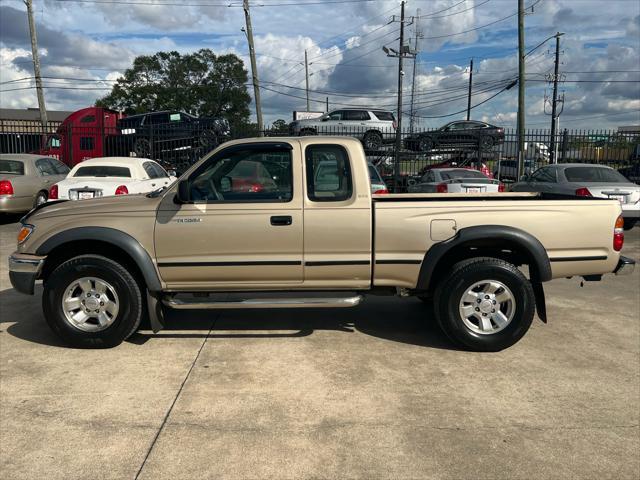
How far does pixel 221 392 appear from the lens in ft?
13.5

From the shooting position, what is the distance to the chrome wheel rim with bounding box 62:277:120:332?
4.85m

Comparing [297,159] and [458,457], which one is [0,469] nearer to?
[458,457]

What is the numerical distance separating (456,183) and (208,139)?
32.3 ft

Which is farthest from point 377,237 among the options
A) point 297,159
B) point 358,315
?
point 358,315

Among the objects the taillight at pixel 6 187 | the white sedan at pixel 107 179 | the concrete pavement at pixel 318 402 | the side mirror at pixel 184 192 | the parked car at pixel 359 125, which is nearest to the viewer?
the concrete pavement at pixel 318 402

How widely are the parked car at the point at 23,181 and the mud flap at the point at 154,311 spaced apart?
8674mm

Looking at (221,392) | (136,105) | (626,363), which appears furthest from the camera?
(136,105)

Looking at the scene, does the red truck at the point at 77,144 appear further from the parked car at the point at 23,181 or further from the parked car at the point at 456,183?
the parked car at the point at 456,183

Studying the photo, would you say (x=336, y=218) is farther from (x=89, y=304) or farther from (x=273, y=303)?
(x=89, y=304)

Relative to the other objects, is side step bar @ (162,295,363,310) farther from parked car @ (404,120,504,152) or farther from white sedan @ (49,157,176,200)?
parked car @ (404,120,504,152)

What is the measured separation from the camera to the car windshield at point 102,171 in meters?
11.3

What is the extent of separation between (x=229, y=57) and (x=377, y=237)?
6150cm

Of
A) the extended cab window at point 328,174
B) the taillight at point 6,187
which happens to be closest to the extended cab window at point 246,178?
the extended cab window at point 328,174

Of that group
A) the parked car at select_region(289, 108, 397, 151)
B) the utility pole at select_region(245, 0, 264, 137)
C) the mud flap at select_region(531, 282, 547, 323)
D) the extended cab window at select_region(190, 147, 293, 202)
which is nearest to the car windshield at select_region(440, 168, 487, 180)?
the parked car at select_region(289, 108, 397, 151)
